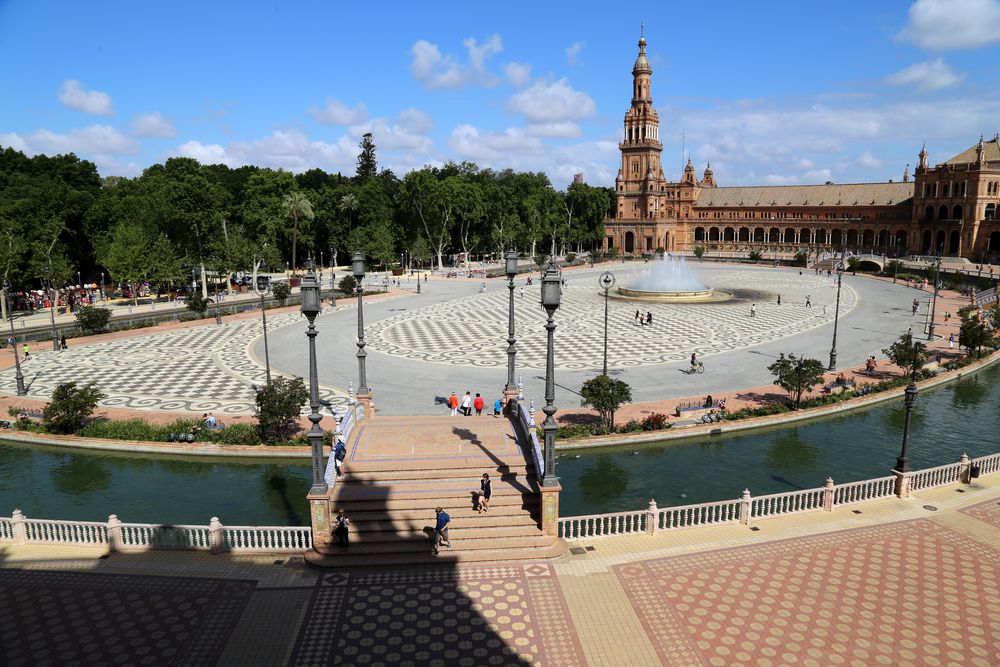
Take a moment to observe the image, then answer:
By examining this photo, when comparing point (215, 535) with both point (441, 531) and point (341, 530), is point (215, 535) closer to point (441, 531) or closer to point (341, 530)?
point (341, 530)

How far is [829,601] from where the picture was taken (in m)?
12.9

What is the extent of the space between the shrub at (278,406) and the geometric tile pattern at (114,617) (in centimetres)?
946

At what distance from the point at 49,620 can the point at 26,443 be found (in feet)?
51.5

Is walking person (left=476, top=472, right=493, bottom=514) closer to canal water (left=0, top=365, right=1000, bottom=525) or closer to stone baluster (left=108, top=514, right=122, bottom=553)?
canal water (left=0, top=365, right=1000, bottom=525)

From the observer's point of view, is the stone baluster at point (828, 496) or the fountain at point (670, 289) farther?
the fountain at point (670, 289)

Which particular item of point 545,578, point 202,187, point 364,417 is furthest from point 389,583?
point 202,187

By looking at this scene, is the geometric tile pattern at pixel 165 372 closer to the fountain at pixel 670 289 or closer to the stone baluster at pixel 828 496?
the stone baluster at pixel 828 496

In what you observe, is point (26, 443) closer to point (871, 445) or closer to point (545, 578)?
point (545, 578)

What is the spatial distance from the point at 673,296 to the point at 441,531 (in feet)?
164

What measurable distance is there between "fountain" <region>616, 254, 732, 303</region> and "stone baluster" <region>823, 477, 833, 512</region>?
4395cm

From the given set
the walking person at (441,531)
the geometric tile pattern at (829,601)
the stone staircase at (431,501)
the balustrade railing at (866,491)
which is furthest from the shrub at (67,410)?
the balustrade railing at (866,491)

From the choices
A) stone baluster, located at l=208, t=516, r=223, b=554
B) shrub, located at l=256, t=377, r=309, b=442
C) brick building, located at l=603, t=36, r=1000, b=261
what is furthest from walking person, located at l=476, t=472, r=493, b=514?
brick building, located at l=603, t=36, r=1000, b=261

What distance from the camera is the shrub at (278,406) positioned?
75.6 feet

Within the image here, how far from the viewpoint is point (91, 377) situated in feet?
106
